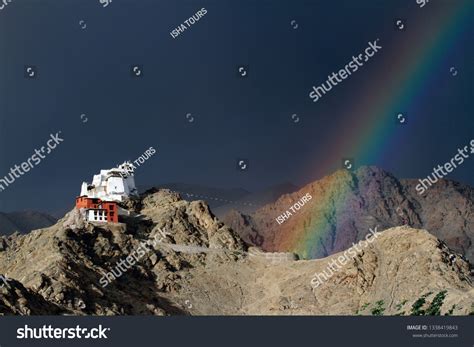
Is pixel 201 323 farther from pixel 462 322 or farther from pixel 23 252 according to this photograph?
pixel 23 252

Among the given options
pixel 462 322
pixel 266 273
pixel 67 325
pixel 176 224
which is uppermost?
pixel 176 224

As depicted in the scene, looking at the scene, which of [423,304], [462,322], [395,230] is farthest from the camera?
[395,230]

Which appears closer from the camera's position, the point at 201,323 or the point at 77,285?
the point at 201,323

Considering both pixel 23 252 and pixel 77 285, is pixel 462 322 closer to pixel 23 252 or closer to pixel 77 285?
pixel 77 285

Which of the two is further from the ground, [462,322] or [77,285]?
[77,285]

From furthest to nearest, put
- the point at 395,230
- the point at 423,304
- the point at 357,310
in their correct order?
the point at 395,230 < the point at 357,310 < the point at 423,304

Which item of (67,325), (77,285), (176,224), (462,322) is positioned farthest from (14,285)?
(176,224)

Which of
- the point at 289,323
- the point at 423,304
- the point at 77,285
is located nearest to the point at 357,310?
the point at 423,304
